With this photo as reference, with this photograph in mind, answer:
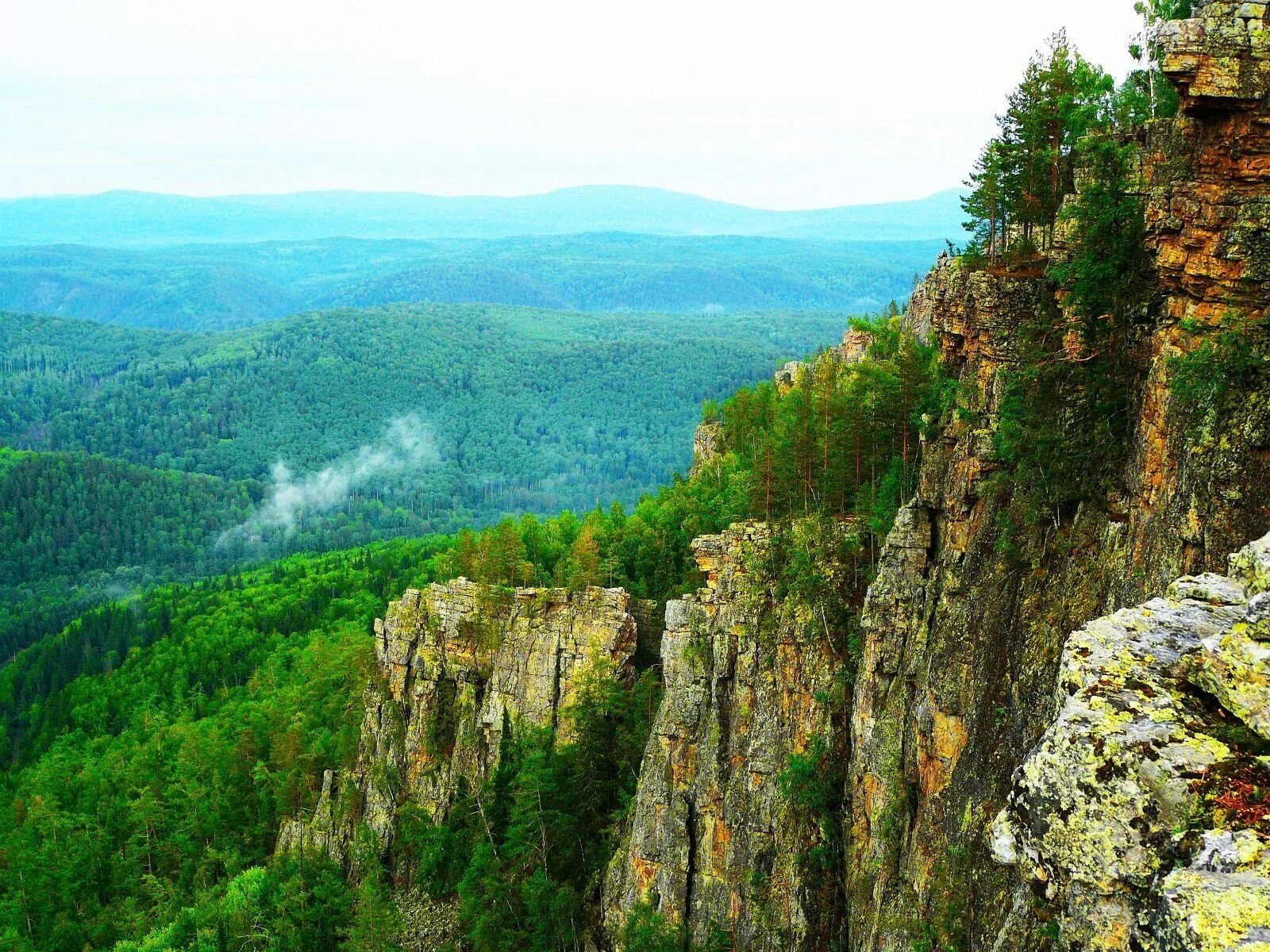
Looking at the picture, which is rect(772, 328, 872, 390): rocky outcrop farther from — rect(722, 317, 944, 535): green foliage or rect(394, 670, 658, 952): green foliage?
→ rect(394, 670, 658, 952): green foliage

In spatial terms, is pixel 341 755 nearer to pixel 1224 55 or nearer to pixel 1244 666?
pixel 1224 55

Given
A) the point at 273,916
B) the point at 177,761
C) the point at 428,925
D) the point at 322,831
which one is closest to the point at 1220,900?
the point at 428,925

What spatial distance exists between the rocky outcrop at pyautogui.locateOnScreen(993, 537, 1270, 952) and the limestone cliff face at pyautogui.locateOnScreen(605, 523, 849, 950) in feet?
73.8

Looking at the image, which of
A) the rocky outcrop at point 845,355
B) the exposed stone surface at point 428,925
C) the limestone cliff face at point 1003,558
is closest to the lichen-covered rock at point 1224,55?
the limestone cliff face at point 1003,558

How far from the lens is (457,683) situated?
5997 cm

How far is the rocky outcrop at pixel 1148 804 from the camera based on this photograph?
362 inches

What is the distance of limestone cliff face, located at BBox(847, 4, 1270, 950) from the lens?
690 inches

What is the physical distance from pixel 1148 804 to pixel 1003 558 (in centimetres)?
1397

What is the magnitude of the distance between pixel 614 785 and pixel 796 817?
19.4 m

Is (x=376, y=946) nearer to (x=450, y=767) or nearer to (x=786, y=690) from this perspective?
(x=450, y=767)

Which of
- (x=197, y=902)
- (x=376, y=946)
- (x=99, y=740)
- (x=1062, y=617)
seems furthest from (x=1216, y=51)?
(x=99, y=740)

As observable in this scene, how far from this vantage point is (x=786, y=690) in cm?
3659

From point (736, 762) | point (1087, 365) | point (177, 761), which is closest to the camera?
point (1087, 365)

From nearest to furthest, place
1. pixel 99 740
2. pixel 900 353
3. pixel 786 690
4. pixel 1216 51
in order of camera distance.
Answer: pixel 1216 51, pixel 786 690, pixel 900 353, pixel 99 740
